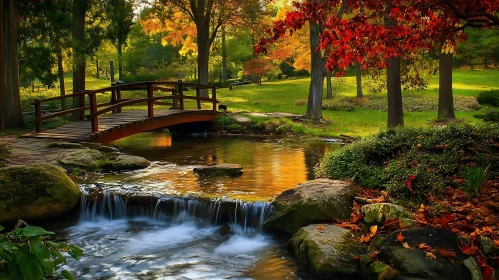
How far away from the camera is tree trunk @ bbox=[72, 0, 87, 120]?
62.1 ft

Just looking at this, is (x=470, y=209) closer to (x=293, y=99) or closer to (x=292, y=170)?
(x=292, y=170)

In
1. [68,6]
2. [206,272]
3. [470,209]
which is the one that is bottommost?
[206,272]

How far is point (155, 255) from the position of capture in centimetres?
778

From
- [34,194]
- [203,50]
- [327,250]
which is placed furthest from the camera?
[203,50]

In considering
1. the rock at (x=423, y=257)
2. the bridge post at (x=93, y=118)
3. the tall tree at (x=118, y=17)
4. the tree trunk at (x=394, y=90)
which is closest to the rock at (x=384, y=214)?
the rock at (x=423, y=257)

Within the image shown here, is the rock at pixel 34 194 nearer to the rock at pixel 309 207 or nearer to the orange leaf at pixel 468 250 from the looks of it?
the rock at pixel 309 207

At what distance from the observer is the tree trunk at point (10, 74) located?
17312 mm

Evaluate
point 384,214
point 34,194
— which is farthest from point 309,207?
point 34,194

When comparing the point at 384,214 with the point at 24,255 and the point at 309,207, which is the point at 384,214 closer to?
the point at 309,207

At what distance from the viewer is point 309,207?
816cm

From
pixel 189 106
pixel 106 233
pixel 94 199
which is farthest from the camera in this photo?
pixel 189 106

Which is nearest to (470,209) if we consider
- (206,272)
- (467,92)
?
(206,272)

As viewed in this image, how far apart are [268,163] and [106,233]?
18.6 feet

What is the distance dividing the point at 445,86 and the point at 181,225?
16027mm
